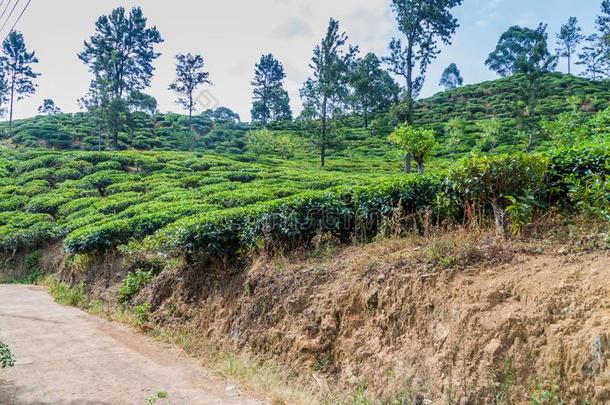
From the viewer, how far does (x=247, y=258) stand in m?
7.14

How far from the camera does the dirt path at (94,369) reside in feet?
14.8

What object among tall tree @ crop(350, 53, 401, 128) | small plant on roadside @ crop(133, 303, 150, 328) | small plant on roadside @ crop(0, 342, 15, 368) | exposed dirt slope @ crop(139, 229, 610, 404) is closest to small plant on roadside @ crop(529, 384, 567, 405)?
exposed dirt slope @ crop(139, 229, 610, 404)

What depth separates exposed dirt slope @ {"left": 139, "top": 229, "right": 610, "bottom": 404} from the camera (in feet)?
10.9

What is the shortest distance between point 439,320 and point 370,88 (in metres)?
57.6

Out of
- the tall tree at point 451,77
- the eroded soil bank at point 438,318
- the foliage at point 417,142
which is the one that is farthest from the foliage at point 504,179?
the tall tree at point 451,77

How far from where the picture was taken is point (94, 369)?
211 inches

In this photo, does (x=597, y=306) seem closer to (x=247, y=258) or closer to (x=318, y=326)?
(x=318, y=326)

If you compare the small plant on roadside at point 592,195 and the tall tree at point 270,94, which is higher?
the tall tree at point 270,94

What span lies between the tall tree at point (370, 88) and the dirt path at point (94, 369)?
5384 cm

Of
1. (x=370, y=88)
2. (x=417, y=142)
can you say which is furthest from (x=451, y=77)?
(x=417, y=142)

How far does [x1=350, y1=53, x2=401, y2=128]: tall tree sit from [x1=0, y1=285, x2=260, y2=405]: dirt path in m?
53.8

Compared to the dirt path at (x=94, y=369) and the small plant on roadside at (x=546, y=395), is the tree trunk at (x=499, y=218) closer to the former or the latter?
the small plant on roadside at (x=546, y=395)

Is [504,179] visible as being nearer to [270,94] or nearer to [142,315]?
[142,315]

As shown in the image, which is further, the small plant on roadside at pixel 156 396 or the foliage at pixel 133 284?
the foliage at pixel 133 284
